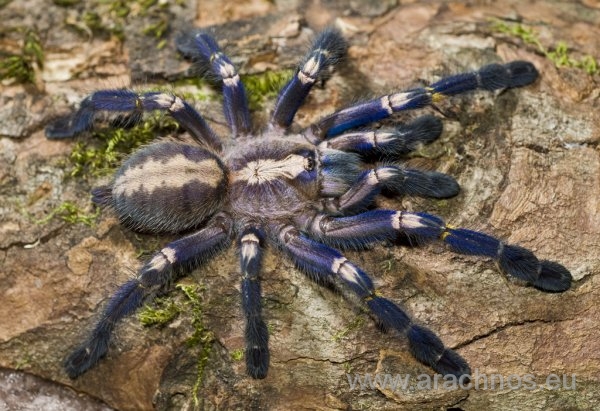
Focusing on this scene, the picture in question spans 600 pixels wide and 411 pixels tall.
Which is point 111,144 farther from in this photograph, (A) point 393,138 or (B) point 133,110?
(A) point 393,138

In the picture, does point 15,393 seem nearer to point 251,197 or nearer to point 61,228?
point 61,228

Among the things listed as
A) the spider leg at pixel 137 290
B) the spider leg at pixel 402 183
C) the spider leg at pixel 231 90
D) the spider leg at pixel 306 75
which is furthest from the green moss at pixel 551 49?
the spider leg at pixel 137 290

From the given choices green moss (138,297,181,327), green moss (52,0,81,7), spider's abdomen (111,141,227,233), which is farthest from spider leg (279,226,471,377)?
green moss (52,0,81,7)

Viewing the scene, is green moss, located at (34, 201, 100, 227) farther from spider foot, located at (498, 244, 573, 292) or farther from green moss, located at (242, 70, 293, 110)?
spider foot, located at (498, 244, 573, 292)

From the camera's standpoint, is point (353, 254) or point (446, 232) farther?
point (353, 254)

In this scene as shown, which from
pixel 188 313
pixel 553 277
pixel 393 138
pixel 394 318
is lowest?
pixel 188 313

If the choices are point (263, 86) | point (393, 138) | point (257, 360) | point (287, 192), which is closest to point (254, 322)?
point (257, 360)
